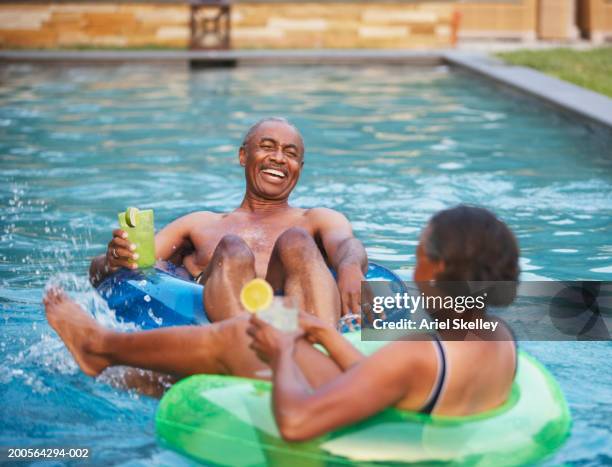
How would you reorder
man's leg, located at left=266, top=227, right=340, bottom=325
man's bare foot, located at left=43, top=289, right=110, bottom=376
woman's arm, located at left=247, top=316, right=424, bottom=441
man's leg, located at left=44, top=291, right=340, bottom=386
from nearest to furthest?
woman's arm, located at left=247, top=316, right=424, bottom=441
man's leg, located at left=44, top=291, right=340, bottom=386
man's bare foot, located at left=43, top=289, right=110, bottom=376
man's leg, located at left=266, top=227, right=340, bottom=325

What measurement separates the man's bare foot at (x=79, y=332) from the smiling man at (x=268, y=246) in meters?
0.51

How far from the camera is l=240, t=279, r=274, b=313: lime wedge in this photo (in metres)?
2.95

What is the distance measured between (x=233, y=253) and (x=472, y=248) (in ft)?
4.59

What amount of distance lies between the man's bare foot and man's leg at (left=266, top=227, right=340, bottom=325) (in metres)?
0.76

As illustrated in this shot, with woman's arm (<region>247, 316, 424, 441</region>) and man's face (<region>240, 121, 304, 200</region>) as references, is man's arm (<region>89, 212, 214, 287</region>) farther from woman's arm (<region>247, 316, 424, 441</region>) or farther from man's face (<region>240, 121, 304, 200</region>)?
woman's arm (<region>247, 316, 424, 441</region>)

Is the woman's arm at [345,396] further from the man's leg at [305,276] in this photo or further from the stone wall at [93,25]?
the stone wall at [93,25]

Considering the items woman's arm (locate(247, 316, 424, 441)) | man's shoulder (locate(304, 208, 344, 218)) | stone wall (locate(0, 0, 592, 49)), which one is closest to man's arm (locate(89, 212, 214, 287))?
man's shoulder (locate(304, 208, 344, 218))

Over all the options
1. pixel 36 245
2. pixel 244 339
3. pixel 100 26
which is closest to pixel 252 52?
pixel 100 26

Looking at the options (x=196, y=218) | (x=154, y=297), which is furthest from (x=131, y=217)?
(x=196, y=218)

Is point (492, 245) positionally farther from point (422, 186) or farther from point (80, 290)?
point (422, 186)

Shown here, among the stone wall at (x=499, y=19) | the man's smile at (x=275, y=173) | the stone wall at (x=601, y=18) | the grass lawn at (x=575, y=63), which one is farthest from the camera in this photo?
the stone wall at (x=499, y=19)

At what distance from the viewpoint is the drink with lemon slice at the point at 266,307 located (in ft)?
9.70

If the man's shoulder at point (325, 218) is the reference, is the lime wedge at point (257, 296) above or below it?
above

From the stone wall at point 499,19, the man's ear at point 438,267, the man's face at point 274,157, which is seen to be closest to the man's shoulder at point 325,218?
the man's face at point 274,157
